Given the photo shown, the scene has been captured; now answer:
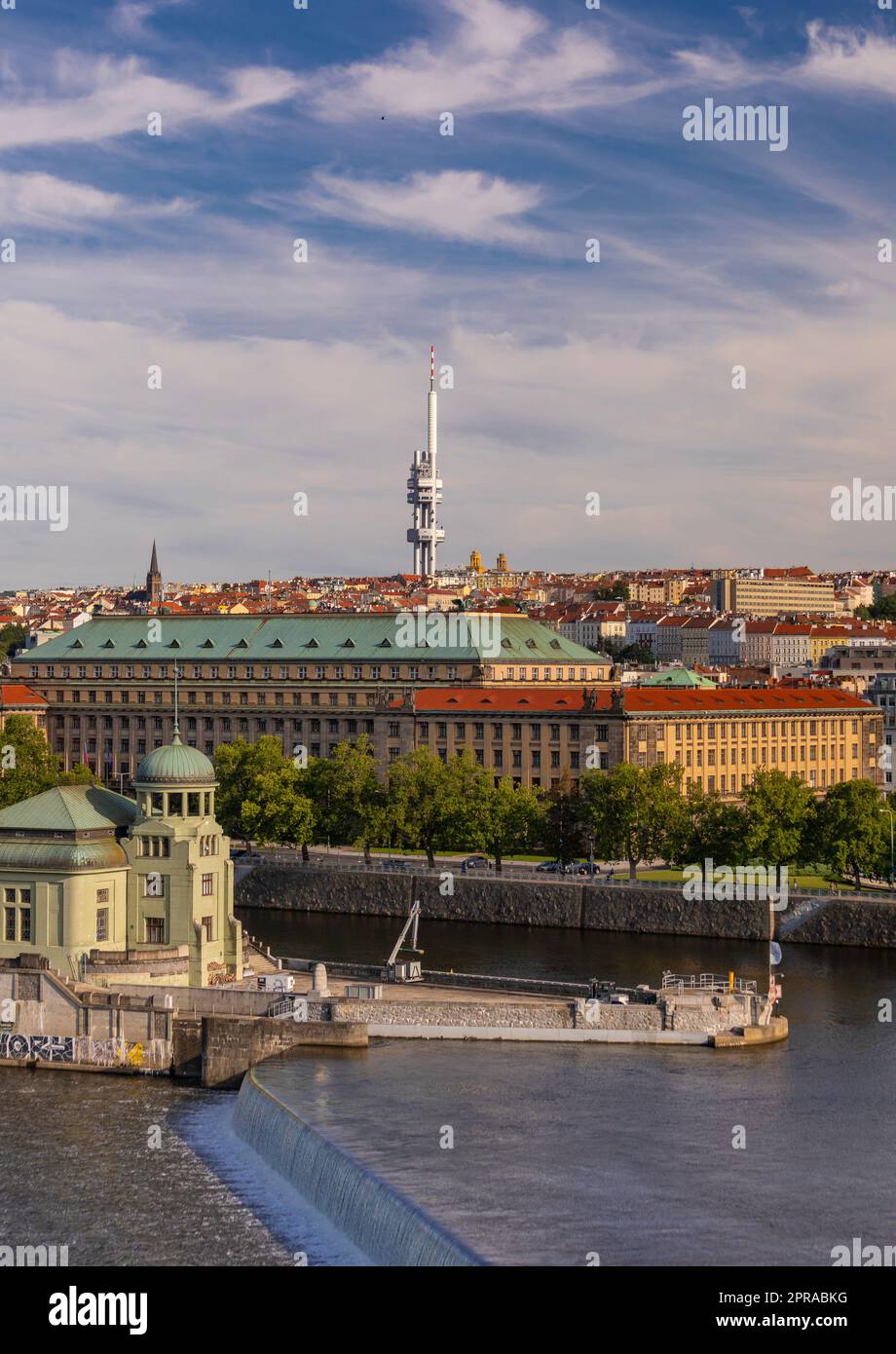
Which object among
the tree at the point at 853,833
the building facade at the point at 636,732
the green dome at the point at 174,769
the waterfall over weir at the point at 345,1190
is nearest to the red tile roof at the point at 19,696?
the building facade at the point at 636,732

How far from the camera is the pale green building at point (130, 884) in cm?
7062

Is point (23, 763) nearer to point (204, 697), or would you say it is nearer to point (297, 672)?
point (204, 697)

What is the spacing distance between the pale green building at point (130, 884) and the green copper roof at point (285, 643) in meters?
65.1

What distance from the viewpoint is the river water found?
46.0m

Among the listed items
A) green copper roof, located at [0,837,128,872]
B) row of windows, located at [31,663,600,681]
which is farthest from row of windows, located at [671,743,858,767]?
green copper roof, located at [0,837,128,872]

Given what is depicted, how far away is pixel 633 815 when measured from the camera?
105 meters

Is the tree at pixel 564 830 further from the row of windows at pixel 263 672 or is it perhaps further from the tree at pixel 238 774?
the row of windows at pixel 263 672

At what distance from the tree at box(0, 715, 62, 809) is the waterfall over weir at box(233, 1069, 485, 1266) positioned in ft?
185

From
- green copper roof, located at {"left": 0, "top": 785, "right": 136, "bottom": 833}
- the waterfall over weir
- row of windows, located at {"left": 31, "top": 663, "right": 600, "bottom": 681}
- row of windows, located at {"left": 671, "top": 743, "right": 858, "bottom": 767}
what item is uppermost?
row of windows, located at {"left": 31, "top": 663, "right": 600, "bottom": 681}

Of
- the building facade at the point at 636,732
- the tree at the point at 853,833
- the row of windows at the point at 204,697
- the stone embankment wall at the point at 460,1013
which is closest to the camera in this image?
the stone embankment wall at the point at 460,1013

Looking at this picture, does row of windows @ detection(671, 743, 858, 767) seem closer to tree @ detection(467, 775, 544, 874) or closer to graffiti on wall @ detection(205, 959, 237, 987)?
tree @ detection(467, 775, 544, 874)

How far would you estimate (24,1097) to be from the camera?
62406mm

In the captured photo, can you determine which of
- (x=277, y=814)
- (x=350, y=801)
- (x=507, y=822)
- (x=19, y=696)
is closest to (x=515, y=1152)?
(x=507, y=822)

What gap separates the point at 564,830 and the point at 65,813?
1597 inches
